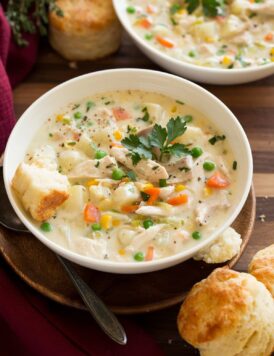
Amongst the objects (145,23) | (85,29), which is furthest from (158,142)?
(145,23)

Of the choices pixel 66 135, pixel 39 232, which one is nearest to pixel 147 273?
pixel 39 232

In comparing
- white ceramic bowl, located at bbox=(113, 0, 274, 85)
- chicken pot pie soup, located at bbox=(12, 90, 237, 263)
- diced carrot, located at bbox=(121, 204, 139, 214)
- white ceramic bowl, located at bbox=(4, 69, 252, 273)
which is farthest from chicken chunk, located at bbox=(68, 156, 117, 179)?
white ceramic bowl, located at bbox=(113, 0, 274, 85)

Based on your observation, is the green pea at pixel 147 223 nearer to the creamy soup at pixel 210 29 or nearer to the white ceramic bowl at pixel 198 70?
the white ceramic bowl at pixel 198 70

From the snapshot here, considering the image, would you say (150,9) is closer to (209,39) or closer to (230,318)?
(209,39)

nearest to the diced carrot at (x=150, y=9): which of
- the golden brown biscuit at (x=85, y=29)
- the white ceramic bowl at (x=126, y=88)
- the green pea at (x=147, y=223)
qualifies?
the golden brown biscuit at (x=85, y=29)

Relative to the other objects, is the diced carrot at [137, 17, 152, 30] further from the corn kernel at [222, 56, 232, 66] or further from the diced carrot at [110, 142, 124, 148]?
the diced carrot at [110, 142, 124, 148]
